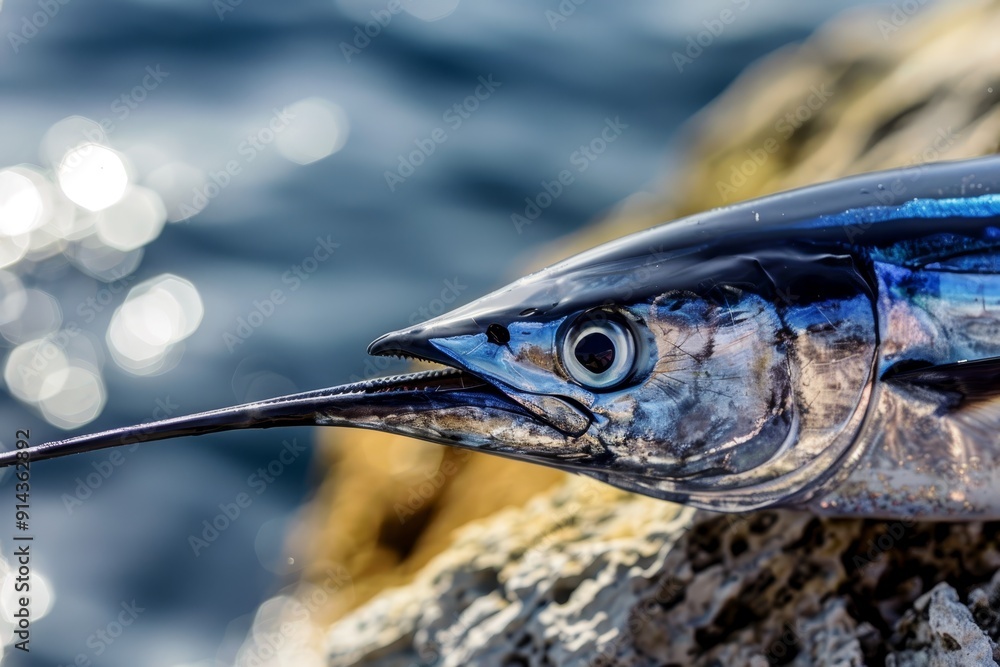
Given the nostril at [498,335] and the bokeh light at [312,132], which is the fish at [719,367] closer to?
the nostril at [498,335]

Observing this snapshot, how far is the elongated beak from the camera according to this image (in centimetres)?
247

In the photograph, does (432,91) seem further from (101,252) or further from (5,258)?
(5,258)

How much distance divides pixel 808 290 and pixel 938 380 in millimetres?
357

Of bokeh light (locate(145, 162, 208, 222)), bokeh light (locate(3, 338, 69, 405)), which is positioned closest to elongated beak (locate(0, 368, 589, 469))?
bokeh light (locate(3, 338, 69, 405))

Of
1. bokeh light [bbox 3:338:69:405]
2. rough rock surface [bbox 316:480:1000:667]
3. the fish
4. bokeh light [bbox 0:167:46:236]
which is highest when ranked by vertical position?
bokeh light [bbox 0:167:46:236]

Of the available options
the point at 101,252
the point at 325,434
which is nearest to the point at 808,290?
the point at 325,434

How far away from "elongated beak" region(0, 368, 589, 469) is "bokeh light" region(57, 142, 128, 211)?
5259 millimetres

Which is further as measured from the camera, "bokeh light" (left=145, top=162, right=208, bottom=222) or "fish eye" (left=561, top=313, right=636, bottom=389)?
"bokeh light" (left=145, top=162, right=208, bottom=222)

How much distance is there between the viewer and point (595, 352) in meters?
2.46

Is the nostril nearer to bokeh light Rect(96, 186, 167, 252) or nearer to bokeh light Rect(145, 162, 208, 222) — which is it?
bokeh light Rect(96, 186, 167, 252)

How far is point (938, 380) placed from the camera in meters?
2.48

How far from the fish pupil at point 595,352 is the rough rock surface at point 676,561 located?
0.79m

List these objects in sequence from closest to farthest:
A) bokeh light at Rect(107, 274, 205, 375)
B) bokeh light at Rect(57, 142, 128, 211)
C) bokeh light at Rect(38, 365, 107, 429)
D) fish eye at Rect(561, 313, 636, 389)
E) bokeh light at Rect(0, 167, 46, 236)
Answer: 1. fish eye at Rect(561, 313, 636, 389)
2. bokeh light at Rect(38, 365, 107, 429)
3. bokeh light at Rect(107, 274, 205, 375)
4. bokeh light at Rect(0, 167, 46, 236)
5. bokeh light at Rect(57, 142, 128, 211)

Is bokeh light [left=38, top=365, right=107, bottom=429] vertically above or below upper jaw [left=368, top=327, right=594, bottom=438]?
above
